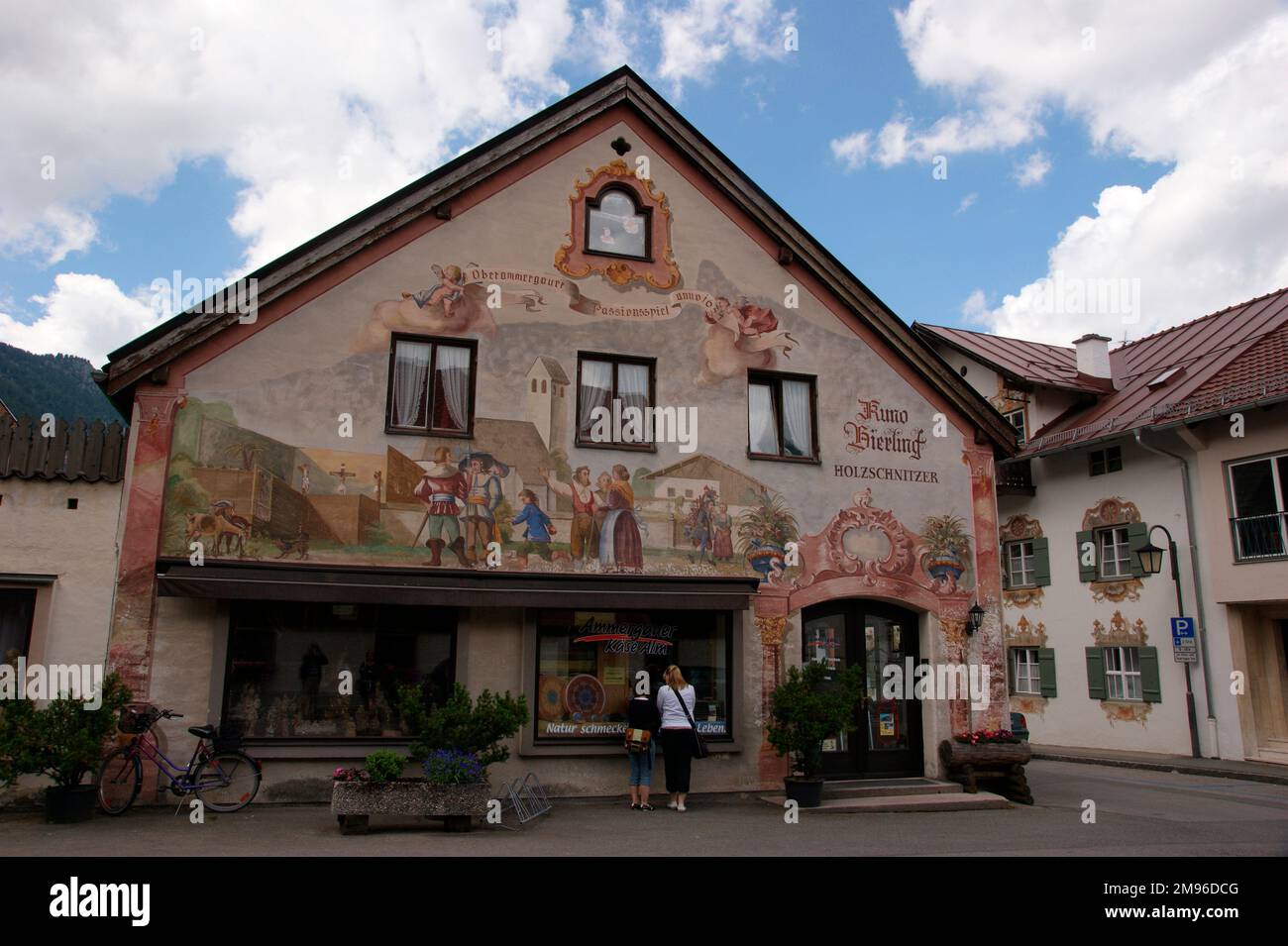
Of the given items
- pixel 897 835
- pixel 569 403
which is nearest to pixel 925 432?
pixel 569 403

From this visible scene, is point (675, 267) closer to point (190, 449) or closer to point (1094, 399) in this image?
point (190, 449)

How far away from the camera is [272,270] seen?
44.4 feet

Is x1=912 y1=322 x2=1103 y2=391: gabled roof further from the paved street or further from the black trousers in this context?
the black trousers

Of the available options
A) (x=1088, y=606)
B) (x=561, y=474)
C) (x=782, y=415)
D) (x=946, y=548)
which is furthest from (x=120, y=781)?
(x=1088, y=606)

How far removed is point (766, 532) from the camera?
14992mm

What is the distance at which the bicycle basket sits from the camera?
38.3ft

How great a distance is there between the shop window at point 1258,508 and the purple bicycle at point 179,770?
64.4ft

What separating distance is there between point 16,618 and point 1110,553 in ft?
74.9

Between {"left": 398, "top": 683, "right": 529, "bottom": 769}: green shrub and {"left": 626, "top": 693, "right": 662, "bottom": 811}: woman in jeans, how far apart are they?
1945 mm

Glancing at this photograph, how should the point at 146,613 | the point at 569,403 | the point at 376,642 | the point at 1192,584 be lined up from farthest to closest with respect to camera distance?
the point at 1192,584 < the point at 569,403 < the point at 376,642 < the point at 146,613

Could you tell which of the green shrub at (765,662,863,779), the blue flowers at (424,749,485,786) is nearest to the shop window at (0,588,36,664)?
the blue flowers at (424,749,485,786)

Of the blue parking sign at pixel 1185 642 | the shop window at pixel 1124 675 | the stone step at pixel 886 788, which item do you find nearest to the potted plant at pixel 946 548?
the stone step at pixel 886 788

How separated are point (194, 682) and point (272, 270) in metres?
5.39

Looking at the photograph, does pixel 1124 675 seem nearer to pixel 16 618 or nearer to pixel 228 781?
pixel 228 781
